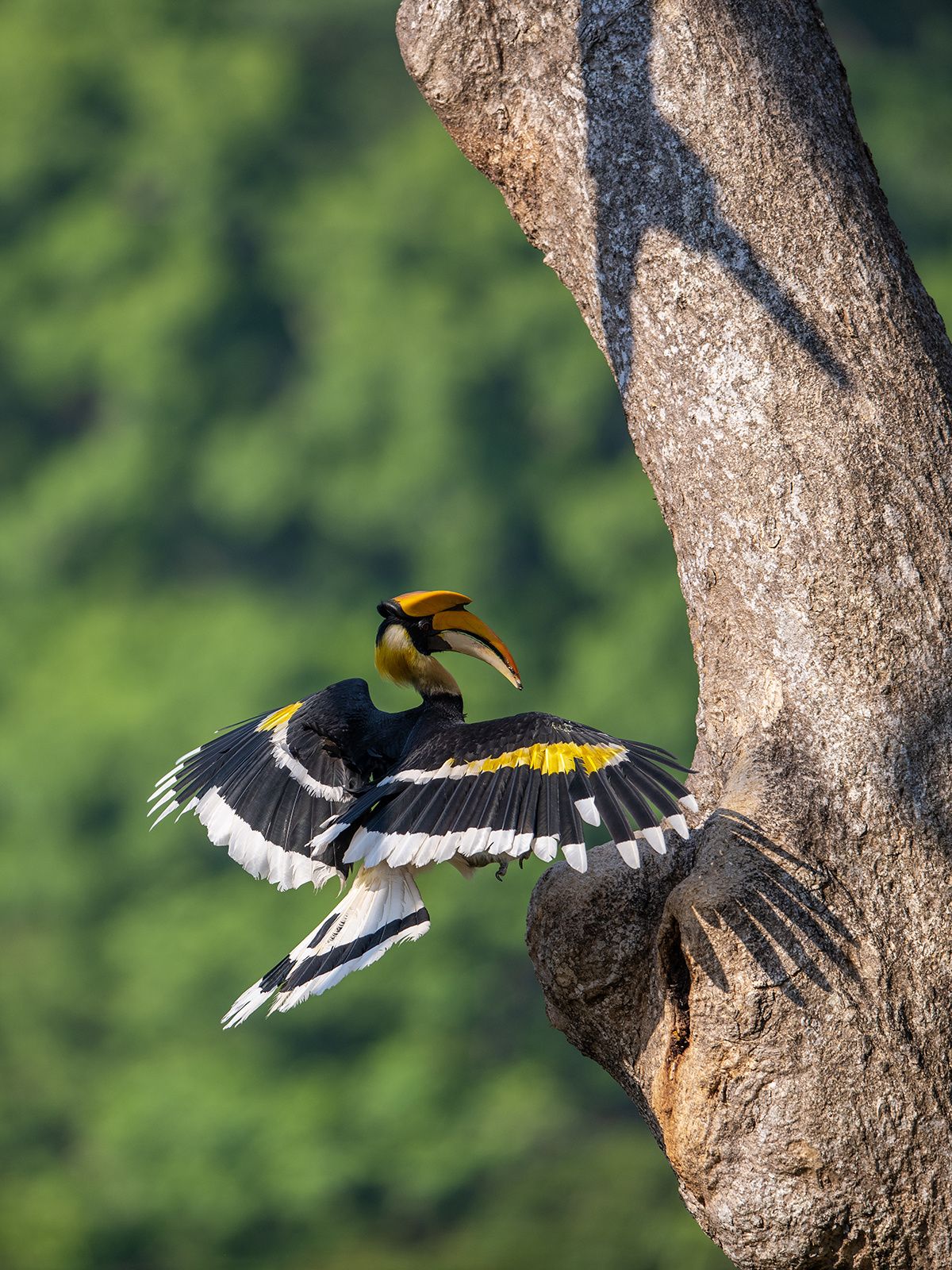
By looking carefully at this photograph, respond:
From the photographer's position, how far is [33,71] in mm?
9359

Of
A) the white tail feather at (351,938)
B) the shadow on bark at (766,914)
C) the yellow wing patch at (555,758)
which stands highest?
the yellow wing patch at (555,758)

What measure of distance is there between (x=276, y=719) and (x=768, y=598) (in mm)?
1412

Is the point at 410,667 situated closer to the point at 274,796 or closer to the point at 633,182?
the point at 274,796

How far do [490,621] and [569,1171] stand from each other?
3.39m

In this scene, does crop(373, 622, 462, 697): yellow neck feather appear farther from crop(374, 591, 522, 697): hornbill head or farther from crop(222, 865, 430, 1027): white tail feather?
crop(222, 865, 430, 1027): white tail feather

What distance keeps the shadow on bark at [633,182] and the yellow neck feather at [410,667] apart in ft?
3.14

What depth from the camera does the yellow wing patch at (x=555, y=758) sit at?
2.39 metres

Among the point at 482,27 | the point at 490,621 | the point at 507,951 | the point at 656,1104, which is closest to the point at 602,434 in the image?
the point at 490,621

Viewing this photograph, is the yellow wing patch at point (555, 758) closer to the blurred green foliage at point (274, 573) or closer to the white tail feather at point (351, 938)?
the white tail feather at point (351, 938)

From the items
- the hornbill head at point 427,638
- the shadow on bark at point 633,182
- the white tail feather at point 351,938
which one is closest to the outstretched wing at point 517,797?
the white tail feather at point 351,938

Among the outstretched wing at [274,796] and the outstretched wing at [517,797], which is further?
the outstretched wing at [274,796]

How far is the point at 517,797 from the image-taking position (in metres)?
2.41

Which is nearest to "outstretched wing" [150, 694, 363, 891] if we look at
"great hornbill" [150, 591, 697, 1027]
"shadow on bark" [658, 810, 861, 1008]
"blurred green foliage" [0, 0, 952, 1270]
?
"great hornbill" [150, 591, 697, 1027]

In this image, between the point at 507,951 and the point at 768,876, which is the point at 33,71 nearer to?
the point at 507,951
